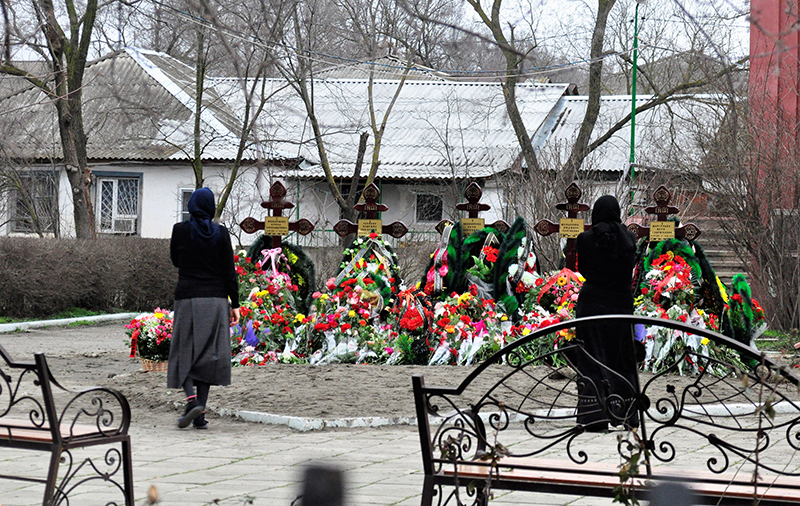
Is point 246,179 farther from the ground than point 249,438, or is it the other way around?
point 246,179

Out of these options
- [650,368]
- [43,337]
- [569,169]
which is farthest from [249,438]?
[569,169]

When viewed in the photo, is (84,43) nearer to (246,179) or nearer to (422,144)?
(246,179)

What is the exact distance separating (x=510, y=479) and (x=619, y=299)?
3779 millimetres

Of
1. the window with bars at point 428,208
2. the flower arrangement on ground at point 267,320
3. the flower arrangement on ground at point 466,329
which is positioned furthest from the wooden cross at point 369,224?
the window with bars at point 428,208

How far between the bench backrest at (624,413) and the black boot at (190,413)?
5.90ft

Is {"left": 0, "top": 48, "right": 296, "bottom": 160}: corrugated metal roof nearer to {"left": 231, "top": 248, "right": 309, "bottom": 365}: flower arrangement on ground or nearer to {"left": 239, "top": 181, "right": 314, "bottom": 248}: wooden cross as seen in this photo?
{"left": 239, "top": 181, "right": 314, "bottom": 248}: wooden cross

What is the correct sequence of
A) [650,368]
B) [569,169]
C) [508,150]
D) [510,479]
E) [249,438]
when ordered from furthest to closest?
1. [508,150]
2. [569,169]
3. [650,368]
4. [249,438]
5. [510,479]

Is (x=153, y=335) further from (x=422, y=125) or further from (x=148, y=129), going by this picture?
(x=422, y=125)

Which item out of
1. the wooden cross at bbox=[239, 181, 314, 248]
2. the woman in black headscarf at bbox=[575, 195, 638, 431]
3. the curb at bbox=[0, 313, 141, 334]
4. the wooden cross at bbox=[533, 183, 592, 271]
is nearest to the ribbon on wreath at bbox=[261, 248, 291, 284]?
the wooden cross at bbox=[239, 181, 314, 248]

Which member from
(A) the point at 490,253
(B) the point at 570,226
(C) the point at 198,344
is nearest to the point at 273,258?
(A) the point at 490,253

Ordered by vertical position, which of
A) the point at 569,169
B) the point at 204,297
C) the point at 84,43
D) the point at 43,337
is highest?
the point at 84,43

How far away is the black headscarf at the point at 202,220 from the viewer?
7.47 metres

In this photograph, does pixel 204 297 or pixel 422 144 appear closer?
pixel 204 297

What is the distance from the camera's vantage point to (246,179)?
90.0 ft
